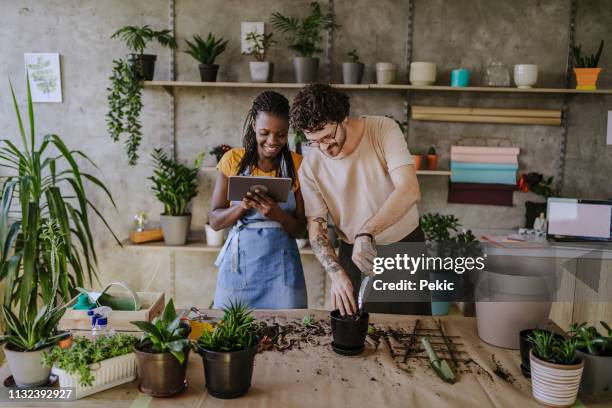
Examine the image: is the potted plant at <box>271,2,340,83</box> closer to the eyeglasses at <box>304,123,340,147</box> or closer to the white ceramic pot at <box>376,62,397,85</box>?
the white ceramic pot at <box>376,62,397,85</box>

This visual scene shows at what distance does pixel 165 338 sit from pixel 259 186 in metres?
0.87

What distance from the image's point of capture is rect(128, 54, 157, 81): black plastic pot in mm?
3279

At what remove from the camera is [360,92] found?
355 centimetres

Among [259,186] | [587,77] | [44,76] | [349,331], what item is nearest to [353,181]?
[259,186]

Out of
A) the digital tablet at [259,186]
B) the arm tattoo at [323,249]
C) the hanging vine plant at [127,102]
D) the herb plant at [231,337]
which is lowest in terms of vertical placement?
the herb plant at [231,337]

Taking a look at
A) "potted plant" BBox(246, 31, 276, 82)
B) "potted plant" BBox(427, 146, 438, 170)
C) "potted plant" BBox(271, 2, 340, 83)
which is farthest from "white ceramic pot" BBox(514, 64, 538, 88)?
"potted plant" BBox(246, 31, 276, 82)

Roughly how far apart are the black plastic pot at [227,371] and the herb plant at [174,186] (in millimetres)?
2253

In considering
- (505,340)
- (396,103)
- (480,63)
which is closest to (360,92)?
(396,103)

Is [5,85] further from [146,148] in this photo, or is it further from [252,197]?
[252,197]

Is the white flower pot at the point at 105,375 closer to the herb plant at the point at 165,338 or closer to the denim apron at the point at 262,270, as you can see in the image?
the herb plant at the point at 165,338

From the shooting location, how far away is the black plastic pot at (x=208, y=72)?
3311mm

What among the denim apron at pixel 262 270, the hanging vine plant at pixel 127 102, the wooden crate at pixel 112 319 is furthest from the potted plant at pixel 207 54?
the wooden crate at pixel 112 319

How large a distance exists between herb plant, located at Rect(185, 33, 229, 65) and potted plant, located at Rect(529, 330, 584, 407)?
270cm

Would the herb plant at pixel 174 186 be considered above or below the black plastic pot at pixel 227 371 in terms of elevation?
above
